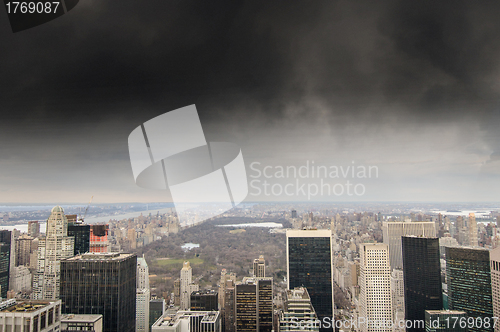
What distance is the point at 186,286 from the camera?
10.1 ft

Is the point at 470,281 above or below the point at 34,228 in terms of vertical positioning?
below

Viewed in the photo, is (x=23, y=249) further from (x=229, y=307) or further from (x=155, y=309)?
(x=229, y=307)

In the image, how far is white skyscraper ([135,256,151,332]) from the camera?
9.66 ft

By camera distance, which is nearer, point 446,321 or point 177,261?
point 446,321

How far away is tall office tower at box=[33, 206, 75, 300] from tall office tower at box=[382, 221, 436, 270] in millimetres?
4186

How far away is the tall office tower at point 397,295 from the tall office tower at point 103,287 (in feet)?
10.9

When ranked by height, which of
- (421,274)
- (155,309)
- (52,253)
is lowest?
(155,309)

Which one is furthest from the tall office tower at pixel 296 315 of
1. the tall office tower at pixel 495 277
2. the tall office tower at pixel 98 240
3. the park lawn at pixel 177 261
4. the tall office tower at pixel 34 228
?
the tall office tower at pixel 34 228

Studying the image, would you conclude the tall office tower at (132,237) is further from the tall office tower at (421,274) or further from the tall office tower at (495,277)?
the tall office tower at (495,277)

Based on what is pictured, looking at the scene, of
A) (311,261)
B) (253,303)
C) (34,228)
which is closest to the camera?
(34,228)

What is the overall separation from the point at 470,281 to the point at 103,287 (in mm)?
4621

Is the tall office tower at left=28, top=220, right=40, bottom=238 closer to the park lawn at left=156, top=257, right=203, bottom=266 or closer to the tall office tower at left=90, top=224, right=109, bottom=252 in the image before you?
the tall office tower at left=90, top=224, right=109, bottom=252

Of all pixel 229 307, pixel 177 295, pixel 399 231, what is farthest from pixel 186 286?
pixel 399 231

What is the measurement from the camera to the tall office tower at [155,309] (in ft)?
9.35
